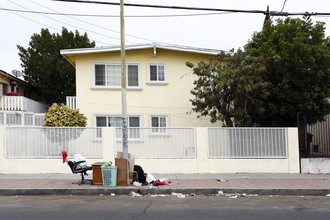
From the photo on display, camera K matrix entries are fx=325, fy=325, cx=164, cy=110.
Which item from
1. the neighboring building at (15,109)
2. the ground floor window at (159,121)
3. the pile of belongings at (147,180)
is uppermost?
the neighboring building at (15,109)

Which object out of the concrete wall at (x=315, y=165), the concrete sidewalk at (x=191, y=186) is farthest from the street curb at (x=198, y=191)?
the concrete wall at (x=315, y=165)

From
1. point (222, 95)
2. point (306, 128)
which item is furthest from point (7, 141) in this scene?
point (306, 128)

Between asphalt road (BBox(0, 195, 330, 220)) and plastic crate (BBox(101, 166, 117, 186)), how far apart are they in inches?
25.0

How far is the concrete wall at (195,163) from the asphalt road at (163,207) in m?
3.17

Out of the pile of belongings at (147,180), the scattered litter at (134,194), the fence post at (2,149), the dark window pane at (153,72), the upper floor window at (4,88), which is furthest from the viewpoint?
the upper floor window at (4,88)

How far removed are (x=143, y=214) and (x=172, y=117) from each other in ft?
31.1

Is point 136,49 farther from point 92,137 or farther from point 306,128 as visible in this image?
point 306,128

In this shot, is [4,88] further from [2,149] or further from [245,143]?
[245,143]

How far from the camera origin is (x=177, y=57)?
16.6 meters

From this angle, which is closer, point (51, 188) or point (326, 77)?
point (51, 188)

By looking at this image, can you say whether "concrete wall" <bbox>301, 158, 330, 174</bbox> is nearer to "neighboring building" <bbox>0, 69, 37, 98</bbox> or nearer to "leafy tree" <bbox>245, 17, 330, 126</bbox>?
"leafy tree" <bbox>245, 17, 330, 126</bbox>

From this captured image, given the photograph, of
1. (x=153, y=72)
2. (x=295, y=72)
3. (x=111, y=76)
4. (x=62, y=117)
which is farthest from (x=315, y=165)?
(x=62, y=117)

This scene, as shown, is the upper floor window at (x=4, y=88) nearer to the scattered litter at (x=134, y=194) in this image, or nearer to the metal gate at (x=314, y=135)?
the scattered litter at (x=134, y=194)

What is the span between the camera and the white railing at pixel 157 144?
12.6 metres
